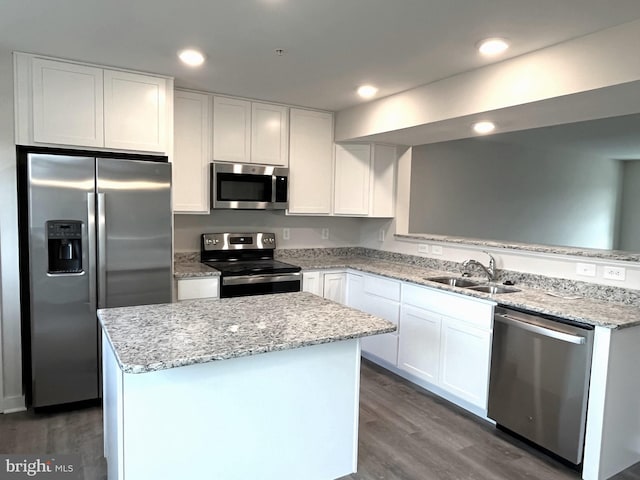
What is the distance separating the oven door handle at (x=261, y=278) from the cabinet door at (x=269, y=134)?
1.05m

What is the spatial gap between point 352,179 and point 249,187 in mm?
1063

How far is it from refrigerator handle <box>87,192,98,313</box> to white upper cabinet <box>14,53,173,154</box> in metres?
0.45

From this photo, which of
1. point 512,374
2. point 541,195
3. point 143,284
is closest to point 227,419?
point 143,284

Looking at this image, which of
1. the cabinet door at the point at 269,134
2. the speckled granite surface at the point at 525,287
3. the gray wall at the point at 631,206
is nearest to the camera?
the speckled granite surface at the point at 525,287

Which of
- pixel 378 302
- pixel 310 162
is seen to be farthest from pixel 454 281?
pixel 310 162

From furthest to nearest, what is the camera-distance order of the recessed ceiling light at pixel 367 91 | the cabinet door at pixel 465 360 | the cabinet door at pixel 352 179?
the cabinet door at pixel 352 179 < the recessed ceiling light at pixel 367 91 < the cabinet door at pixel 465 360

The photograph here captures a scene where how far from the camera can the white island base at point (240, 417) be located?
1647mm

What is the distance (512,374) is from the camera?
263 centimetres

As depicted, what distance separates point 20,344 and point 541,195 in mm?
6760

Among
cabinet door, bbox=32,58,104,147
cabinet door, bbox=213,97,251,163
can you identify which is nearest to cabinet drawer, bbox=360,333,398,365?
cabinet door, bbox=213,97,251,163

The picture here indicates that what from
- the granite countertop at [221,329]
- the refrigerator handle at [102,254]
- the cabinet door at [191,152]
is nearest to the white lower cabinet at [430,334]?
the granite countertop at [221,329]

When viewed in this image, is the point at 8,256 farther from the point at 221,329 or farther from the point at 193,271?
the point at 221,329

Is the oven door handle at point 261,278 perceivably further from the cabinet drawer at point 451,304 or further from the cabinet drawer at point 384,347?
the cabinet drawer at point 451,304

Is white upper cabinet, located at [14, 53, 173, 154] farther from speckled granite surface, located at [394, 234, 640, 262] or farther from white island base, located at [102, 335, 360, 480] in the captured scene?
speckled granite surface, located at [394, 234, 640, 262]
